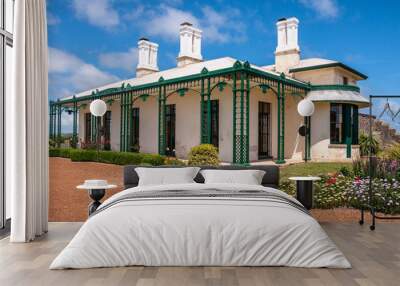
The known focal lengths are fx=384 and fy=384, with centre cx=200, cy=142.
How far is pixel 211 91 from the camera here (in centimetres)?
804

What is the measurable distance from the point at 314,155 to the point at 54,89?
497cm

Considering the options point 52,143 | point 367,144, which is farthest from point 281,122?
point 52,143

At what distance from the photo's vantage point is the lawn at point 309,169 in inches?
241

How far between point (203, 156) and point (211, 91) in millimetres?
1948

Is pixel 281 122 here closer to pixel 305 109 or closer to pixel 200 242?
pixel 305 109

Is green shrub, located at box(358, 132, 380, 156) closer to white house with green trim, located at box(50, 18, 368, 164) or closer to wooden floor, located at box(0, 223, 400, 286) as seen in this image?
white house with green trim, located at box(50, 18, 368, 164)

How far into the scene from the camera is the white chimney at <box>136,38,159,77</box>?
7.23m

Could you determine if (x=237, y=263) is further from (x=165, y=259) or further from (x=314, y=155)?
(x=314, y=155)

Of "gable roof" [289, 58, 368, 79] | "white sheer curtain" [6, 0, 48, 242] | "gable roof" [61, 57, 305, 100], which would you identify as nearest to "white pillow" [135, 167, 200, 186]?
"white sheer curtain" [6, 0, 48, 242]

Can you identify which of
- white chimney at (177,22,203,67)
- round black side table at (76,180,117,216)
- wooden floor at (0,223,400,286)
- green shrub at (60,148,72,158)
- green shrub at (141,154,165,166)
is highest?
white chimney at (177,22,203,67)

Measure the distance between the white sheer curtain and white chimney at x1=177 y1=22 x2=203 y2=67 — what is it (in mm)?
3370

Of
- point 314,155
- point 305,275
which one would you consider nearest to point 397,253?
point 305,275

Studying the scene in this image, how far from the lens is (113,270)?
292cm

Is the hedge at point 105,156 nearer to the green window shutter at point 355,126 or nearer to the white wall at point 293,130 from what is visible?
the white wall at point 293,130
